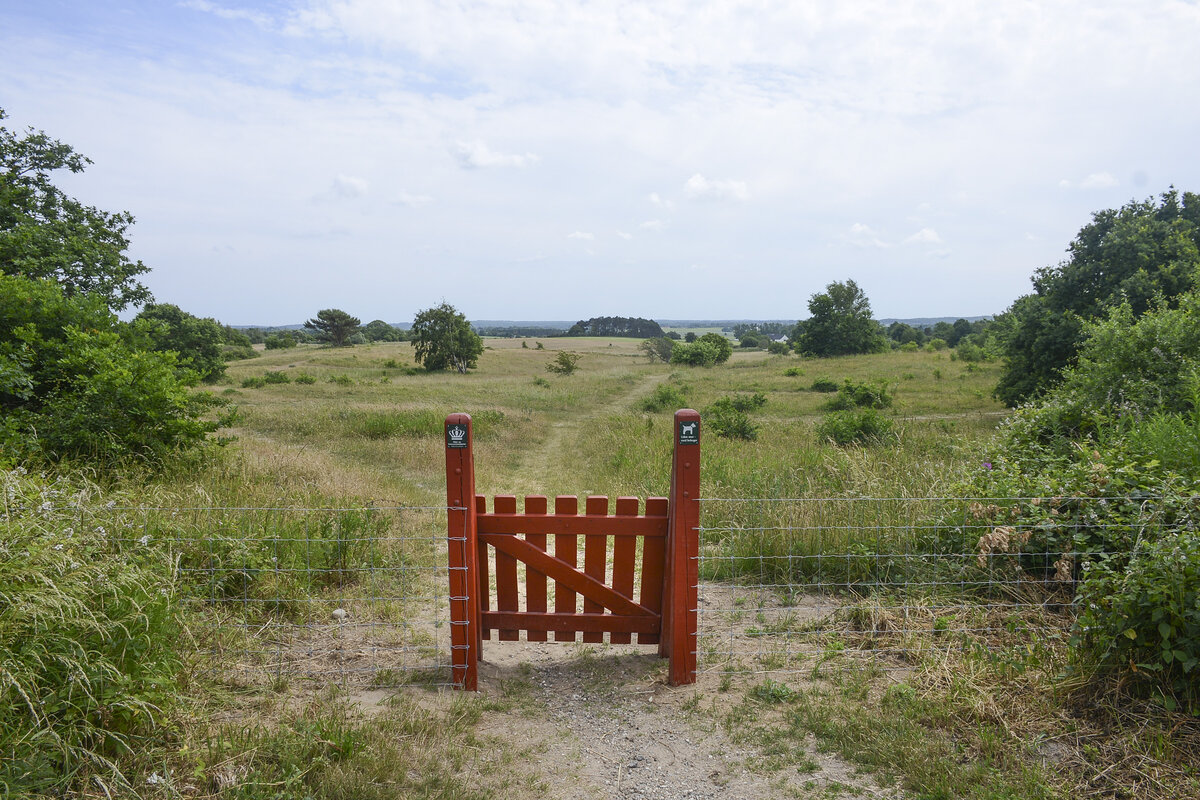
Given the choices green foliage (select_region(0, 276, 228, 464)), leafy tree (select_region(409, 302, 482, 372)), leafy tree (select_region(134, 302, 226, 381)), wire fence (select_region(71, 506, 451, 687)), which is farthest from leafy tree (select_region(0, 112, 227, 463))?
leafy tree (select_region(409, 302, 482, 372))

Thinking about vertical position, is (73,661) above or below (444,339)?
below

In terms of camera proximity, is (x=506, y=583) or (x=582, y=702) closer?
(x=582, y=702)

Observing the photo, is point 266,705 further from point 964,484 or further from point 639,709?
point 964,484

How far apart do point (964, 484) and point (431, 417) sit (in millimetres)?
14076

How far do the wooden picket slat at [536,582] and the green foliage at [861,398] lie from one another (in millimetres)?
21016

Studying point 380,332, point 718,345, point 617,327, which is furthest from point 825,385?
point 617,327

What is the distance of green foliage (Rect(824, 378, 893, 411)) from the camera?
2467cm

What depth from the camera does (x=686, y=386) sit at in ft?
114

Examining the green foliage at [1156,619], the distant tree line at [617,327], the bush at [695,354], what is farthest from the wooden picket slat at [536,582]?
the distant tree line at [617,327]

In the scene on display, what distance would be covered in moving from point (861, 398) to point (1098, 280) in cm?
822

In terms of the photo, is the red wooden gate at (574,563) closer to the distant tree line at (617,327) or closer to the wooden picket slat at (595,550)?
the wooden picket slat at (595,550)

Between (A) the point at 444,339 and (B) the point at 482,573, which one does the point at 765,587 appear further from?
(A) the point at 444,339

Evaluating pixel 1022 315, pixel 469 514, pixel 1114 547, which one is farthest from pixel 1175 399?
Answer: pixel 1022 315

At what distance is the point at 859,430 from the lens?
1409cm
